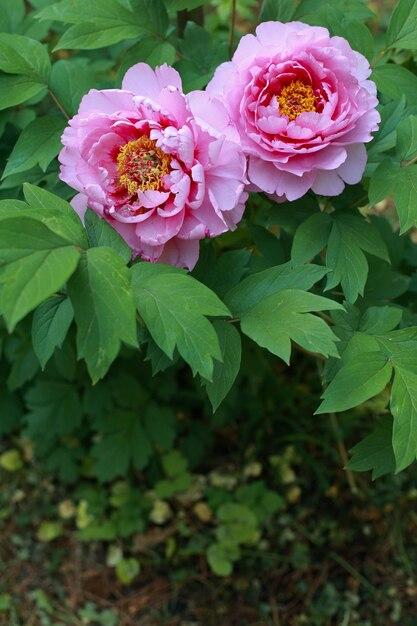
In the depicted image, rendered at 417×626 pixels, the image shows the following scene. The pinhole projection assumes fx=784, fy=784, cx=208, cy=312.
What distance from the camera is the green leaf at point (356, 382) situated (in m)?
1.07

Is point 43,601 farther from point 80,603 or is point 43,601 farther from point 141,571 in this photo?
point 141,571

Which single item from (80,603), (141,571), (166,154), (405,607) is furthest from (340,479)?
(166,154)

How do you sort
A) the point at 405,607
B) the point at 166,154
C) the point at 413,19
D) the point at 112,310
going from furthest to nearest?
the point at 405,607 < the point at 413,19 < the point at 166,154 < the point at 112,310

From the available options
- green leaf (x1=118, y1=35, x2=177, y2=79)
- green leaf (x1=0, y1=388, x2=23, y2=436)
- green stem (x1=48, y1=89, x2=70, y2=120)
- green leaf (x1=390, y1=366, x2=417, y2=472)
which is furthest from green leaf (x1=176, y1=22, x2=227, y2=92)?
green leaf (x1=0, y1=388, x2=23, y2=436)

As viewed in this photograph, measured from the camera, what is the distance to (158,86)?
1169mm

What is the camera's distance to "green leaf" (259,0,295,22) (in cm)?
139

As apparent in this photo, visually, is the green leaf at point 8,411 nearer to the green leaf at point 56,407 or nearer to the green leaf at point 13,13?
the green leaf at point 56,407

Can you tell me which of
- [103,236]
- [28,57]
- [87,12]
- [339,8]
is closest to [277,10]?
[339,8]

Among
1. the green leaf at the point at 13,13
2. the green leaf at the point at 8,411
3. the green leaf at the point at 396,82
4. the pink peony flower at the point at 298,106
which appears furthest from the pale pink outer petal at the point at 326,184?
the green leaf at the point at 8,411

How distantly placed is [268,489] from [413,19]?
1.42 m

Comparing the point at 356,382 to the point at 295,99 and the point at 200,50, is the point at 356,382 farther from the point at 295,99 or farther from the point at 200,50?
the point at 200,50

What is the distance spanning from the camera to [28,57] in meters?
1.35

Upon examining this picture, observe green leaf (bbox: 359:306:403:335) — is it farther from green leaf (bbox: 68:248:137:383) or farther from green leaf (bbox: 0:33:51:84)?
green leaf (bbox: 0:33:51:84)

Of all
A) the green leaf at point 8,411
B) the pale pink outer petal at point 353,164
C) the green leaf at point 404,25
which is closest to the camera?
the pale pink outer petal at point 353,164
